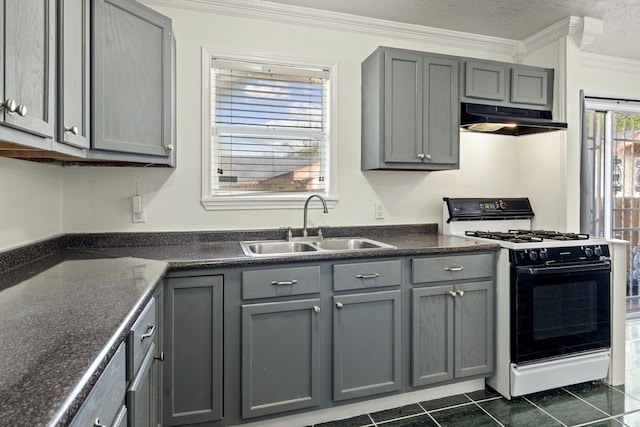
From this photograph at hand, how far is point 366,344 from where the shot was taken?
2.13 metres

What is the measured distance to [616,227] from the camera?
371cm

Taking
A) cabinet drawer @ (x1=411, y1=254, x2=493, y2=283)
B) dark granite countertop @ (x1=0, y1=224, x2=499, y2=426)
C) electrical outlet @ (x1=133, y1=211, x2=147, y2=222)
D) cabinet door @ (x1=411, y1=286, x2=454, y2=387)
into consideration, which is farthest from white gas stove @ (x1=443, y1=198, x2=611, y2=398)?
electrical outlet @ (x1=133, y1=211, x2=147, y2=222)

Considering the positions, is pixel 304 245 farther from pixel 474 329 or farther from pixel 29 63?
pixel 29 63

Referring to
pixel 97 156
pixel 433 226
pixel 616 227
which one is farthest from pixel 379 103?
pixel 616 227

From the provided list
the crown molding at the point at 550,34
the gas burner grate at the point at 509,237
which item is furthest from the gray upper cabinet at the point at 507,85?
the gas burner grate at the point at 509,237

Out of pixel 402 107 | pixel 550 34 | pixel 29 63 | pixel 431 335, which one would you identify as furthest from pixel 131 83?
pixel 550 34

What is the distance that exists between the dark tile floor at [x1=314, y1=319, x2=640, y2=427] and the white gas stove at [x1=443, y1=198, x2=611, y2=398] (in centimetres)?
7

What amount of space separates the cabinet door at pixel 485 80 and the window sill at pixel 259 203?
1232 mm

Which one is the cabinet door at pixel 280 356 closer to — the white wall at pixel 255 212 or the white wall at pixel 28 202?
the white wall at pixel 255 212

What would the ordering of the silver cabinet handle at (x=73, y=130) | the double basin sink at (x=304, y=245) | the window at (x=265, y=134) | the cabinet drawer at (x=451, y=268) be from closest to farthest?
the silver cabinet handle at (x=73, y=130) < the cabinet drawer at (x=451, y=268) < the double basin sink at (x=304, y=245) < the window at (x=265, y=134)

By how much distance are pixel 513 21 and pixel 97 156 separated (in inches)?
114

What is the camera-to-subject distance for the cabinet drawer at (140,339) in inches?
45.3

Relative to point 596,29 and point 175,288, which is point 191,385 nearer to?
point 175,288

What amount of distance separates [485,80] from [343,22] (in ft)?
3.58
